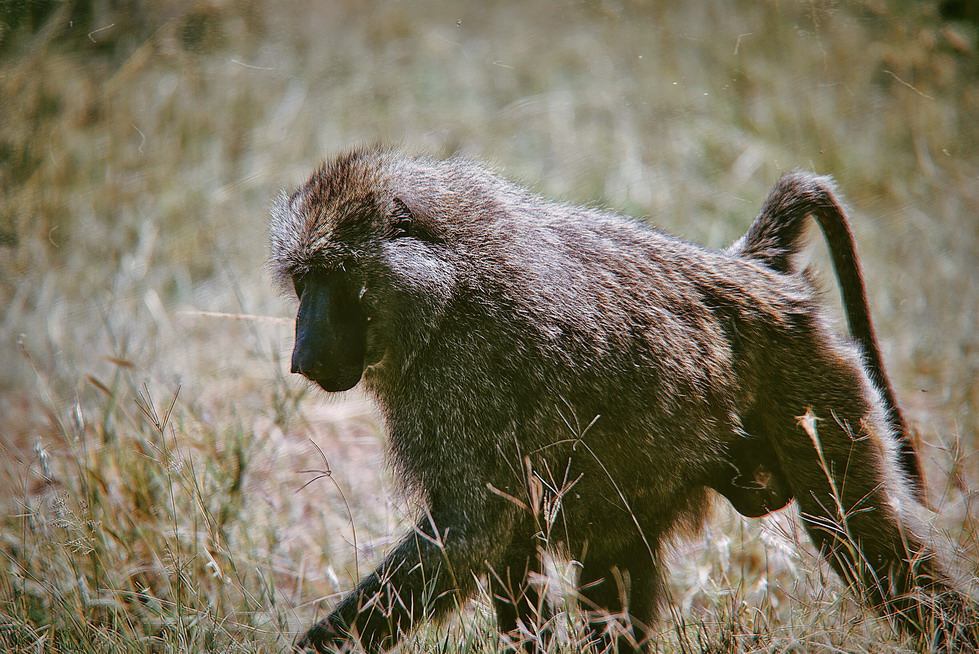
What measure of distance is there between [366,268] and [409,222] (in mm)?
178

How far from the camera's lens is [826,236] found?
8.74 ft

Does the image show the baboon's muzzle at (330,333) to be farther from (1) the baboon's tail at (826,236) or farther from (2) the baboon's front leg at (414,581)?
(1) the baboon's tail at (826,236)

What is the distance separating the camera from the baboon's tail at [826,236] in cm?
261

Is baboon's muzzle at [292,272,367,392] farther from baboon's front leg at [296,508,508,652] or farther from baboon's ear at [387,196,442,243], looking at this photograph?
baboon's front leg at [296,508,508,652]

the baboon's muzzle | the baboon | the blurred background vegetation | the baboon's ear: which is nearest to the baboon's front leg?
the baboon

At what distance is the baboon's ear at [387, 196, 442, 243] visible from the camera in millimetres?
2363

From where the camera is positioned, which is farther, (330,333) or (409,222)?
(409,222)

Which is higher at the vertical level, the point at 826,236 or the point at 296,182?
the point at 826,236

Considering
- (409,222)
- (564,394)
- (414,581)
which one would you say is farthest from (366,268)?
(414,581)

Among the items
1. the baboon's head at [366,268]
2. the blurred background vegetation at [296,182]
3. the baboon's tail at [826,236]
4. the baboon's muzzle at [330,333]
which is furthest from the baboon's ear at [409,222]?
the baboon's tail at [826,236]

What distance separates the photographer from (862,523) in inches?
94.2

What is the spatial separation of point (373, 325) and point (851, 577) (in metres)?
1.51

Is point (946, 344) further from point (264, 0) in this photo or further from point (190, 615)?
point (264, 0)

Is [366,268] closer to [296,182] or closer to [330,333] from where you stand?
[330,333]
